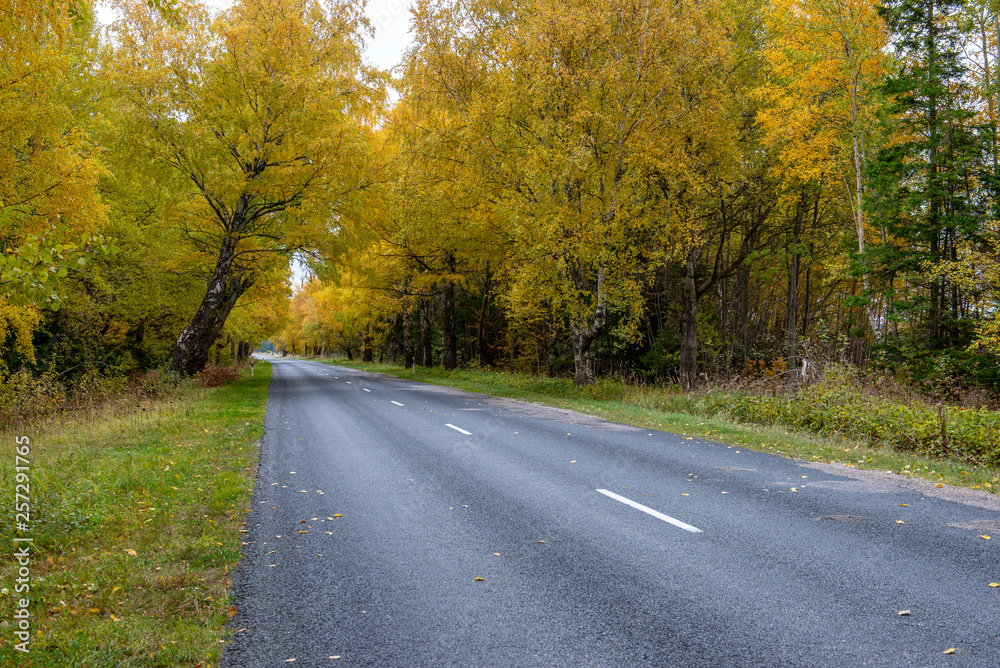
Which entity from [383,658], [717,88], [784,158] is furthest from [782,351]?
[383,658]

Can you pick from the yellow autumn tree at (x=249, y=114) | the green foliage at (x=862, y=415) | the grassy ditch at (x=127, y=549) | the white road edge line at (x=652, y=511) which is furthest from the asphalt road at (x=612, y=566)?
the yellow autumn tree at (x=249, y=114)

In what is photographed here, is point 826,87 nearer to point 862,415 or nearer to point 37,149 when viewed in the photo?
point 862,415

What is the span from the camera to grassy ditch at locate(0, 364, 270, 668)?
3529 millimetres

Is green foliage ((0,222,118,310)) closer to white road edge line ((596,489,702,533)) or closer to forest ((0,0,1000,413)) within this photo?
white road edge line ((596,489,702,533))

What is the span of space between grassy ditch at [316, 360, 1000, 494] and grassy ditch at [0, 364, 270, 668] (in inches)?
342

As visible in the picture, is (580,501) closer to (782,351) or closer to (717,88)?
(717,88)

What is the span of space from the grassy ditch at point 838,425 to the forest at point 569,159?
1.94 meters

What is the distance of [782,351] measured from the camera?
87.7 feet

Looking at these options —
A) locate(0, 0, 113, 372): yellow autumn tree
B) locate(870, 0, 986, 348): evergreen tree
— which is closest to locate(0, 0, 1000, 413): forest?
locate(870, 0, 986, 348): evergreen tree

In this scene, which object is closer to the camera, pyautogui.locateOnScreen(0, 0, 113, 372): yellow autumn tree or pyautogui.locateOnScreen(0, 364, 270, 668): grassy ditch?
pyautogui.locateOnScreen(0, 364, 270, 668): grassy ditch

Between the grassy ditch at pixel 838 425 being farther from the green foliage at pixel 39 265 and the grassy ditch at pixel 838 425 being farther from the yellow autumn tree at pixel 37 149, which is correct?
the yellow autumn tree at pixel 37 149

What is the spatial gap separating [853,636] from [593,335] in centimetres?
1741

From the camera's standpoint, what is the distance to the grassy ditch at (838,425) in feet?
29.0

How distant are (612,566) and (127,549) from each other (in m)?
4.29
